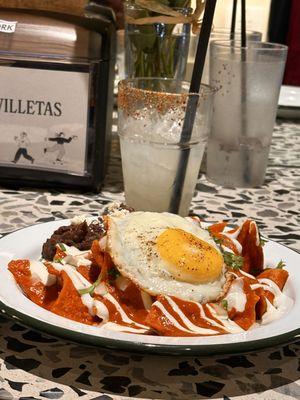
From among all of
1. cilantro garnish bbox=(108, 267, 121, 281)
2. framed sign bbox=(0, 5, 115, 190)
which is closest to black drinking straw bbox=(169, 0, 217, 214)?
framed sign bbox=(0, 5, 115, 190)

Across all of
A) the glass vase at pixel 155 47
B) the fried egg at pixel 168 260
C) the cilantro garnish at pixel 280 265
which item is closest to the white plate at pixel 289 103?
the glass vase at pixel 155 47

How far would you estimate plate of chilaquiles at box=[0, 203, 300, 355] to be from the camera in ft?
2.35

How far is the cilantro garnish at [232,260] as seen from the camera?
87 centimetres

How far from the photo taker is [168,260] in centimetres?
80

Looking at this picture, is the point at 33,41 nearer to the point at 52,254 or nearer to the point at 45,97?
the point at 45,97

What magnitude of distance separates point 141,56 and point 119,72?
3.11 ft

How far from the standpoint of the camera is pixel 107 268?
2.68ft

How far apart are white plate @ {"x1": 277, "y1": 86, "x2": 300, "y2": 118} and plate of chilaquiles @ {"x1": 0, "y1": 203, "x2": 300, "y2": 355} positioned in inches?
53.2

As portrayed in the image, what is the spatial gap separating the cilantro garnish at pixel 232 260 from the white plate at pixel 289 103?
53.7 inches

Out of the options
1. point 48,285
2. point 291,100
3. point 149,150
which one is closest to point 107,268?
point 48,285

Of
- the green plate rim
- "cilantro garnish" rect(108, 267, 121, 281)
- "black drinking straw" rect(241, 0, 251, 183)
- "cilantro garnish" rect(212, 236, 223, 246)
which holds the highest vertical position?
"black drinking straw" rect(241, 0, 251, 183)

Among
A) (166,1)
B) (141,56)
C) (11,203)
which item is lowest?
(11,203)

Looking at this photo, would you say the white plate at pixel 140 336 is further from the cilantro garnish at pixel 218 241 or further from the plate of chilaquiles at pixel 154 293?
the cilantro garnish at pixel 218 241

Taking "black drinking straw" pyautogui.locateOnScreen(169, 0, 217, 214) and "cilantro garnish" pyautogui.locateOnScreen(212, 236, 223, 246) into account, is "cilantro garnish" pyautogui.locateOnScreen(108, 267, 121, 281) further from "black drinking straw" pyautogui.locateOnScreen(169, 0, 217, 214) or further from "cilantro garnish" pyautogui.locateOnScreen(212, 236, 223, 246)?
"black drinking straw" pyautogui.locateOnScreen(169, 0, 217, 214)
